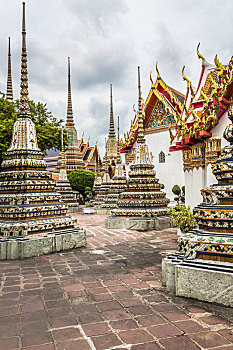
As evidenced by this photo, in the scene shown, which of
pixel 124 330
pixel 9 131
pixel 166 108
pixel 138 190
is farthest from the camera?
pixel 166 108

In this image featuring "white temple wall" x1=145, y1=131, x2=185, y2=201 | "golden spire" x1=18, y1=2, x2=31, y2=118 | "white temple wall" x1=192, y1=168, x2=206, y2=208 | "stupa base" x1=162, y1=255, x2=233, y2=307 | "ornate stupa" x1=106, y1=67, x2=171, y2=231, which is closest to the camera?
"stupa base" x1=162, y1=255, x2=233, y2=307

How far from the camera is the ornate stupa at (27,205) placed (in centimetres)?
632

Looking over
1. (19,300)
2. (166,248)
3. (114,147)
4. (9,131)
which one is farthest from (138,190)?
(114,147)

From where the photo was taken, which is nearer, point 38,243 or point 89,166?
point 38,243

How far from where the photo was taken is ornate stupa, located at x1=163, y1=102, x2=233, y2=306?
3.57 meters

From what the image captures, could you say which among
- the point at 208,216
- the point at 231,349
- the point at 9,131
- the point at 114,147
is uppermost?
the point at 114,147

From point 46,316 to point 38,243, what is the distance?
3160 millimetres

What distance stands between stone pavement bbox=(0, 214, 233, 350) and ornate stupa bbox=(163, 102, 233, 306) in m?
0.17

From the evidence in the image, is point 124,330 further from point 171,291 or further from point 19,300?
point 19,300

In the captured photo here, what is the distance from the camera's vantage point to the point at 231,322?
310 centimetres

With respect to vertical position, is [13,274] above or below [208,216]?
below

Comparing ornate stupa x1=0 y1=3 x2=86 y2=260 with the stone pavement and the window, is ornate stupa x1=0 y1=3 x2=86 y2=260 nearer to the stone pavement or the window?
the stone pavement

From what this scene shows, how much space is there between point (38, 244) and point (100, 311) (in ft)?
10.8

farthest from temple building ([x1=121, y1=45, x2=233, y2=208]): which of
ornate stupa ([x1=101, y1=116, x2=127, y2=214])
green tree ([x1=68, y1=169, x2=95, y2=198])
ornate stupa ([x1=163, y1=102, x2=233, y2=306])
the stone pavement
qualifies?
green tree ([x1=68, y1=169, x2=95, y2=198])
